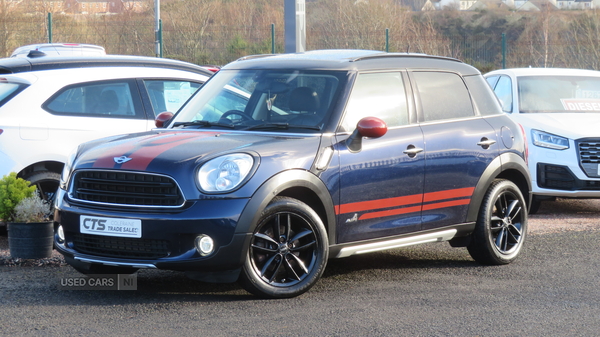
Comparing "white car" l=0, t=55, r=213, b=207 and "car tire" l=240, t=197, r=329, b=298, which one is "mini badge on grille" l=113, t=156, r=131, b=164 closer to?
"car tire" l=240, t=197, r=329, b=298

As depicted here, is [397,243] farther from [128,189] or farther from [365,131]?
[128,189]

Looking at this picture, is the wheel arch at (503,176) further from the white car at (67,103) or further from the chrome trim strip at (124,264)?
the white car at (67,103)

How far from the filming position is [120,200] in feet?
17.9

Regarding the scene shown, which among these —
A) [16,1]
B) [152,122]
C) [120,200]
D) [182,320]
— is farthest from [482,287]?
[16,1]

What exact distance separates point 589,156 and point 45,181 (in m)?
6.18

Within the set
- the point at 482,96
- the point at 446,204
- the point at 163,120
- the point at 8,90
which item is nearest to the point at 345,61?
the point at 446,204

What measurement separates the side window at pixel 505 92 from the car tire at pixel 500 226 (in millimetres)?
3677

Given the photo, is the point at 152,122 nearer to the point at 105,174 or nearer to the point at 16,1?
the point at 105,174

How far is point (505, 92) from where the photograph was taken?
11172 mm

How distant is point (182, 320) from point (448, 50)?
22385mm

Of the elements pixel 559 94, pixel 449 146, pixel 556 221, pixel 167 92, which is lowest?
pixel 556 221

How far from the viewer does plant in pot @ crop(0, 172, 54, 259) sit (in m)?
6.89

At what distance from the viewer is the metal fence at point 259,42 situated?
2570cm

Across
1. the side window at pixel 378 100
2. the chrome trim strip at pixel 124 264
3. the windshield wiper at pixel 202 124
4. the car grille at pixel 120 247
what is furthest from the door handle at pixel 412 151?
the chrome trim strip at pixel 124 264
